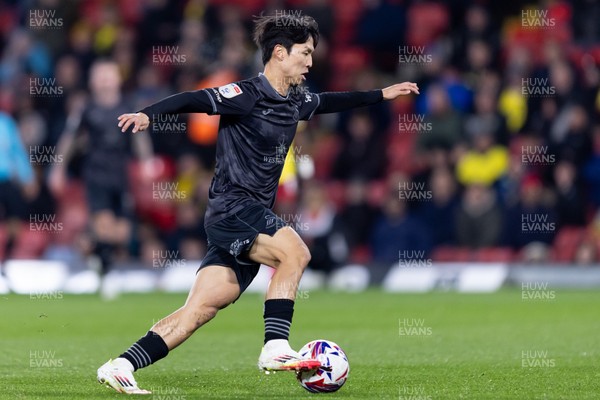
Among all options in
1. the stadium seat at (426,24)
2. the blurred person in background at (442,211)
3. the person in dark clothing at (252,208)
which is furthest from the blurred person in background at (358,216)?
the person in dark clothing at (252,208)

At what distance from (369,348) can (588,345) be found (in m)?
1.70

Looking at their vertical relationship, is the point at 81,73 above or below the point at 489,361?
above

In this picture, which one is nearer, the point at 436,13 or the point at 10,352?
the point at 10,352

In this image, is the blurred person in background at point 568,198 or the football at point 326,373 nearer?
the football at point 326,373

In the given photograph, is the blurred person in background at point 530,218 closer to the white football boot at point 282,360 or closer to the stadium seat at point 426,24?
the stadium seat at point 426,24

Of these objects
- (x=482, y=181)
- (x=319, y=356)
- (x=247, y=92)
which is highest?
(x=482, y=181)

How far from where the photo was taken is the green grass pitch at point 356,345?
301 inches

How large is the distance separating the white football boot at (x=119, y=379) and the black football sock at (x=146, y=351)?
0.35ft

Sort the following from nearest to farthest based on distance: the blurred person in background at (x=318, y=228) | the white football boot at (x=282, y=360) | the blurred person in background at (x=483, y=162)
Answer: the white football boot at (x=282, y=360) < the blurred person in background at (x=318, y=228) < the blurred person in background at (x=483, y=162)

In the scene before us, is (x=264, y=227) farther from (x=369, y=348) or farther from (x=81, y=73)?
(x=81, y=73)

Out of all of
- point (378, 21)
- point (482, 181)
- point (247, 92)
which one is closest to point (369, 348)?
point (247, 92)

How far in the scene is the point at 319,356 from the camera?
7.38 metres

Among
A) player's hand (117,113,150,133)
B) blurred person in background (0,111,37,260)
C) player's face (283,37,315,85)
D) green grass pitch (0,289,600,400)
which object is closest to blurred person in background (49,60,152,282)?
green grass pitch (0,289,600,400)

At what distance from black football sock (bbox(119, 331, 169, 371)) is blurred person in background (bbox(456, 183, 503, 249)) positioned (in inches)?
420
